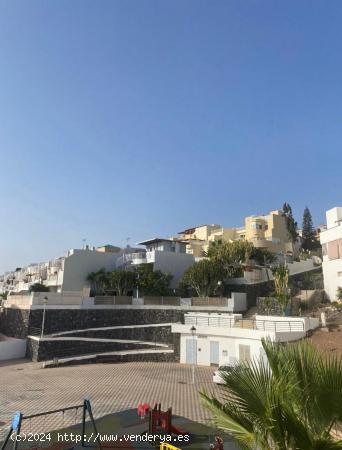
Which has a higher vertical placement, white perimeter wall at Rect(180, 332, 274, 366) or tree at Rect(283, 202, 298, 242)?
tree at Rect(283, 202, 298, 242)

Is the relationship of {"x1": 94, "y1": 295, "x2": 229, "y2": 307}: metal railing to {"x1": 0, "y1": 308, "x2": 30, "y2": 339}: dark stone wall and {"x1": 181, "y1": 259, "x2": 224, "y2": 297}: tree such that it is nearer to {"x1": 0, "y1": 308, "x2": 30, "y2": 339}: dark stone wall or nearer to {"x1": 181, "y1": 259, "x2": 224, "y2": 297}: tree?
{"x1": 181, "y1": 259, "x2": 224, "y2": 297}: tree

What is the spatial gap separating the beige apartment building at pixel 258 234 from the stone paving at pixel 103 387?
111ft

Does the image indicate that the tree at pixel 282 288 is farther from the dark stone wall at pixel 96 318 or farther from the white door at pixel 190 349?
the dark stone wall at pixel 96 318

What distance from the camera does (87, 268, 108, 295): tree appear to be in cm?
4612

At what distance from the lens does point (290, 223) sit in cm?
6569

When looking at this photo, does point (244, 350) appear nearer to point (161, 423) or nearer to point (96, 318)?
point (161, 423)

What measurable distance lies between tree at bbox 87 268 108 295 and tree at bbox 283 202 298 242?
117 feet

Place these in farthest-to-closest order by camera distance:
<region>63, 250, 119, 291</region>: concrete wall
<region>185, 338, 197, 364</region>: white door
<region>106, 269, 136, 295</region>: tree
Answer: <region>63, 250, 119, 291</region>: concrete wall → <region>106, 269, 136, 295</region>: tree → <region>185, 338, 197, 364</region>: white door

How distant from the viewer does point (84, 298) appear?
111ft

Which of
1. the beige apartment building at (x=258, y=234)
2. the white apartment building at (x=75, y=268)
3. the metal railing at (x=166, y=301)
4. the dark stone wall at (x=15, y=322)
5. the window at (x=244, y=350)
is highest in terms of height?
the beige apartment building at (x=258, y=234)

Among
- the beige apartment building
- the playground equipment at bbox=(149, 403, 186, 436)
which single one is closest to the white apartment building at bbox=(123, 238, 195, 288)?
the beige apartment building

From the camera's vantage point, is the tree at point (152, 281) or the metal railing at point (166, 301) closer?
the metal railing at point (166, 301)

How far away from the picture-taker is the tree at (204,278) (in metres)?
38.2

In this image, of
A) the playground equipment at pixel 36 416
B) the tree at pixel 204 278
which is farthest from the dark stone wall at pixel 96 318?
the playground equipment at pixel 36 416
